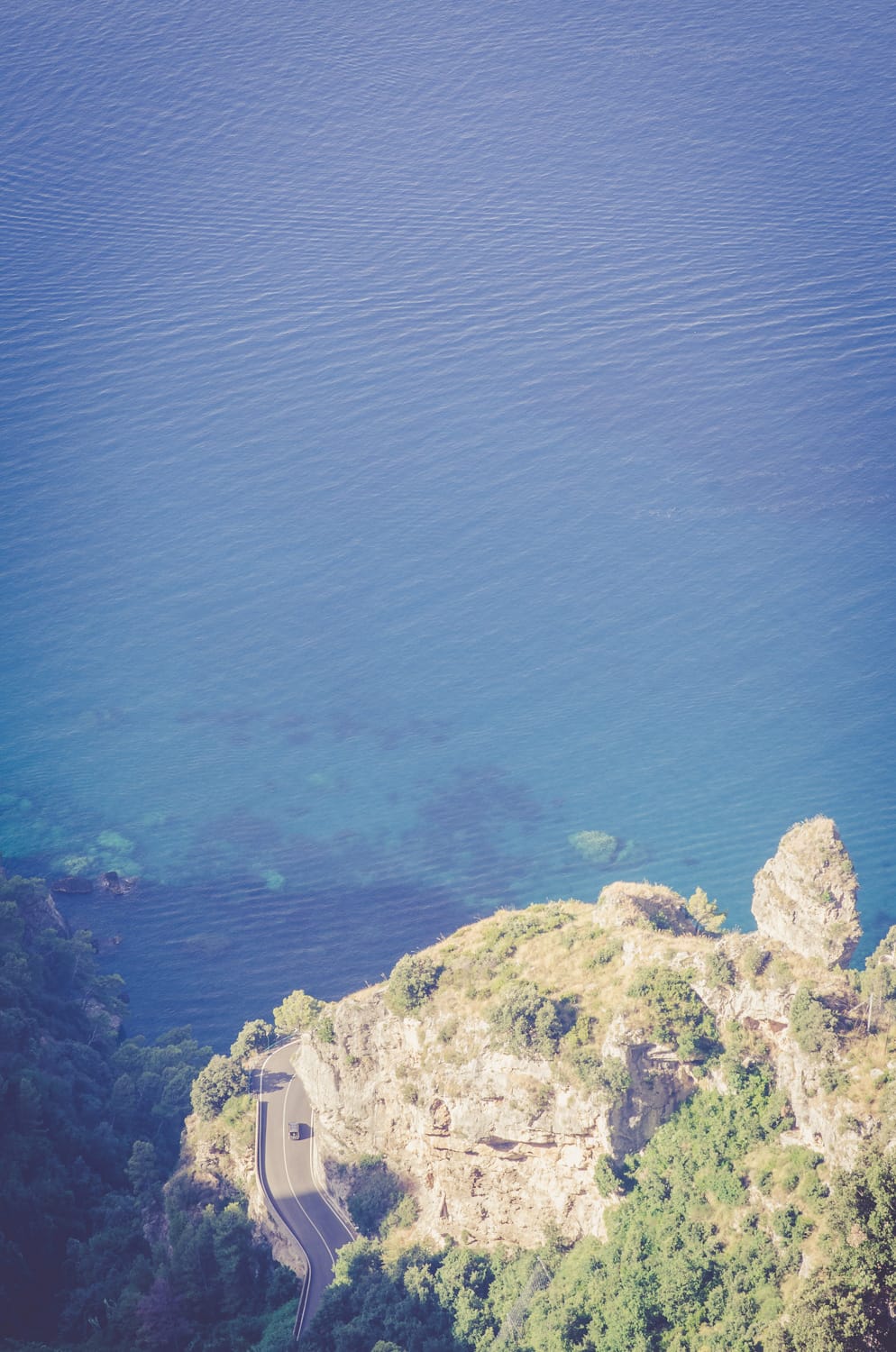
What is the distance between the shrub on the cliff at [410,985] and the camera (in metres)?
58.0

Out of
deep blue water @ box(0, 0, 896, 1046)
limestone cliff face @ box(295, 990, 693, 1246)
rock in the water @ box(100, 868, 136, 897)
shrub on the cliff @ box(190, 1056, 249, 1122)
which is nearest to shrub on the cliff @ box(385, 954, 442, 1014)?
limestone cliff face @ box(295, 990, 693, 1246)

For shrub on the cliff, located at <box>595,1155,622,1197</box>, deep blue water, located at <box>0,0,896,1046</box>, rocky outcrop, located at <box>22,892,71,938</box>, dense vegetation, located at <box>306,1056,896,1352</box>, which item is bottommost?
dense vegetation, located at <box>306,1056,896,1352</box>

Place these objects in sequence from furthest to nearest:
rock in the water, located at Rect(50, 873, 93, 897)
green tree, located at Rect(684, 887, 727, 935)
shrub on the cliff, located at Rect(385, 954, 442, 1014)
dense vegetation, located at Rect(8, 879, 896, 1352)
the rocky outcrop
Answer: rock in the water, located at Rect(50, 873, 93, 897) < the rocky outcrop < green tree, located at Rect(684, 887, 727, 935) < shrub on the cliff, located at Rect(385, 954, 442, 1014) < dense vegetation, located at Rect(8, 879, 896, 1352)

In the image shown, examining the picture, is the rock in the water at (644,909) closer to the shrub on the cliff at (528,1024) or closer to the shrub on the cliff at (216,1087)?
the shrub on the cliff at (528,1024)

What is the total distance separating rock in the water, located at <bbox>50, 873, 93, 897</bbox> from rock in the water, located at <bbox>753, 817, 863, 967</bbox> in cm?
5441

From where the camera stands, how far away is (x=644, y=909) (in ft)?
194

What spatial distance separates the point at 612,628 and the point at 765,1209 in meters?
66.7

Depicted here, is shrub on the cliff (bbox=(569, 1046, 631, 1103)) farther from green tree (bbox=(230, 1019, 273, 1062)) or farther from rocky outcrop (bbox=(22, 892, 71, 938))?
rocky outcrop (bbox=(22, 892, 71, 938))

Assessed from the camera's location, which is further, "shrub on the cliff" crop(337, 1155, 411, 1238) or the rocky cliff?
"shrub on the cliff" crop(337, 1155, 411, 1238)

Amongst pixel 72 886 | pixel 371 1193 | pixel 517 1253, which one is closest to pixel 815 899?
pixel 517 1253

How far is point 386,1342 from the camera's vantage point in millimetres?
52688

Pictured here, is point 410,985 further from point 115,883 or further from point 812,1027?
point 115,883

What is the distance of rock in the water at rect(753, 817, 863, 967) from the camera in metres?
53.7

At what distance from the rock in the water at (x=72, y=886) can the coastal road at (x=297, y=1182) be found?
2940cm
